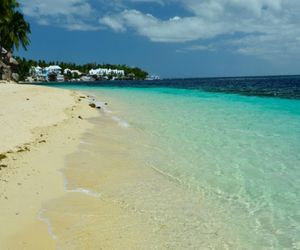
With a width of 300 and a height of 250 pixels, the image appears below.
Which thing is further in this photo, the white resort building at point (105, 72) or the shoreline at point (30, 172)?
the white resort building at point (105, 72)

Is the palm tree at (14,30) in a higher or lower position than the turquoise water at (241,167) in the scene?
higher

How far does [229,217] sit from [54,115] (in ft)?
43.3

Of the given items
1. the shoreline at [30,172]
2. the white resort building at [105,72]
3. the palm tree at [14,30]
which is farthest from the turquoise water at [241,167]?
the white resort building at [105,72]

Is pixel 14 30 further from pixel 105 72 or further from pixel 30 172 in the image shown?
pixel 105 72

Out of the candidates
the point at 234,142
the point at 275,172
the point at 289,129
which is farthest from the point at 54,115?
the point at 275,172

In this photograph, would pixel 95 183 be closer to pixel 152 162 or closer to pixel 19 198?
pixel 19 198

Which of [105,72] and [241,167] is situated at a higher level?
[105,72]

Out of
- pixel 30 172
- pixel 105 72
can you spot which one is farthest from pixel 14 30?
pixel 105 72

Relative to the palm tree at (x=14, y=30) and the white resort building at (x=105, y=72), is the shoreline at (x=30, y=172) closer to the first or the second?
the palm tree at (x=14, y=30)

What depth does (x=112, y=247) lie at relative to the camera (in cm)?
489

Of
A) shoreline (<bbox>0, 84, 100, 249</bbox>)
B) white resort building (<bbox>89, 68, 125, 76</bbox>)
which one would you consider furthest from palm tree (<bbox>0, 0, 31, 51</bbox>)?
white resort building (<bbox>89, 68, 125, 76</bbox>)

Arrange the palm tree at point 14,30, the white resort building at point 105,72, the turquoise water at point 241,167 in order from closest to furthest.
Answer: the turquoise water at point 241,167, the palm tree at point 14,30, the white resort building at point 105,72

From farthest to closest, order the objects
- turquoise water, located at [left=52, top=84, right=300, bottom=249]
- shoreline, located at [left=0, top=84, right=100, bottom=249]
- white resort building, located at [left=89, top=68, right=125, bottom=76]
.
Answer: white resort building, located at [left=89, top=68, right=125, bottom=76] → turquoise water, located at [left=52, top=84, right=300, bottom=249] → shoreline, located at [left=0, top=84, right=100, bottom=249]

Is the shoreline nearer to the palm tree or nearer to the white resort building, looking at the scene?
the palm tree
